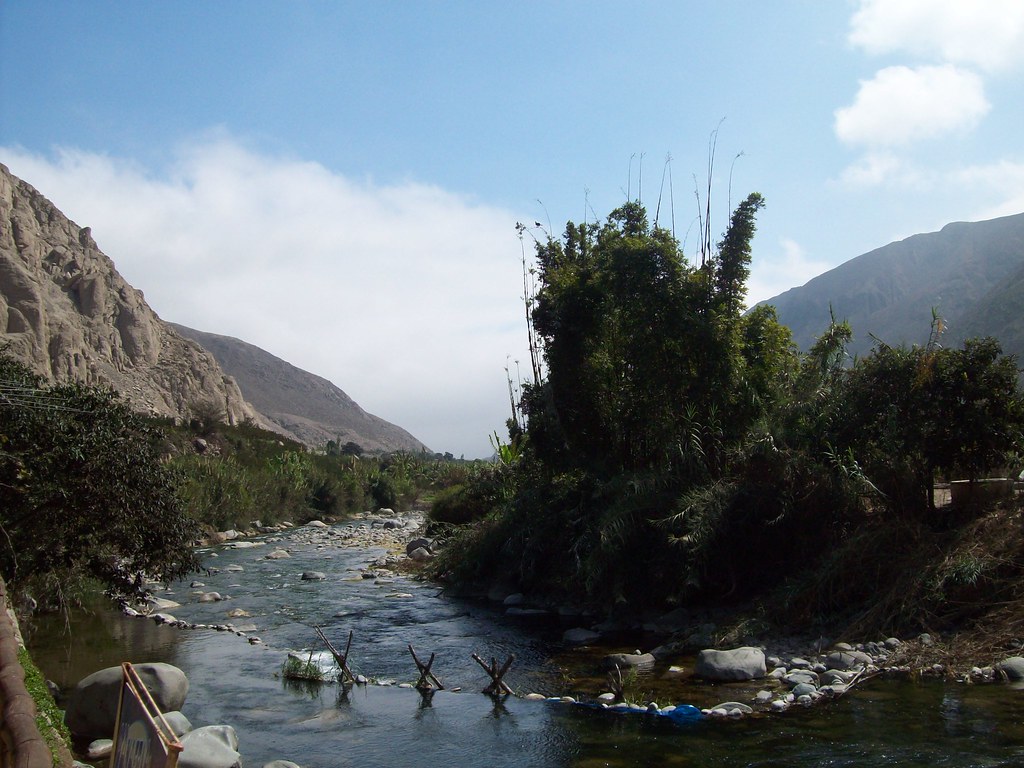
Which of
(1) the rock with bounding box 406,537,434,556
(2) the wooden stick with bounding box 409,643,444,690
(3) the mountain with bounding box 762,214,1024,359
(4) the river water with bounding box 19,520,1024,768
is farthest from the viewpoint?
(3) the mountain with bounding box 762,214,1024,359

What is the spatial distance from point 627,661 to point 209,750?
5.73 meters

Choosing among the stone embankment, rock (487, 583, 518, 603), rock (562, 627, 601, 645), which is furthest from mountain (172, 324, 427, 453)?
rock (562, 627, 601, 645)

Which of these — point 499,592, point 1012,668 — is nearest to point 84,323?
point 499,592

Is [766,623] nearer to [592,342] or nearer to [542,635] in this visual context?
[542,635]

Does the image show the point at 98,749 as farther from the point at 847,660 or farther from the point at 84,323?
the point at 84,323

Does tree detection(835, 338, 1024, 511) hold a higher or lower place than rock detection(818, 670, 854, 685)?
higher

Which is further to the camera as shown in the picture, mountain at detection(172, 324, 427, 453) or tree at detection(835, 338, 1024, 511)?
mountain at detection(172, 324, 427, 453)

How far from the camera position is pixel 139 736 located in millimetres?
4035

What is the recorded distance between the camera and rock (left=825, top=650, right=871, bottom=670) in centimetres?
1019

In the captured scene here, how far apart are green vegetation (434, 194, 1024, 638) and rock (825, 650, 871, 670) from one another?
177 cm

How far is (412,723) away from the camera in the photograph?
9.35 m

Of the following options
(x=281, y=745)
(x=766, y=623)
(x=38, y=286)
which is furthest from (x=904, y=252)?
(x=281, y=745)

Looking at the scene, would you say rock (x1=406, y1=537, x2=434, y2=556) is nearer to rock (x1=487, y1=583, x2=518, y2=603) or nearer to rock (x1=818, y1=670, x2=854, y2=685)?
rock (x1=487, y1=583, x2=518, y2=603)

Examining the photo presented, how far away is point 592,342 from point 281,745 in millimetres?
11538
